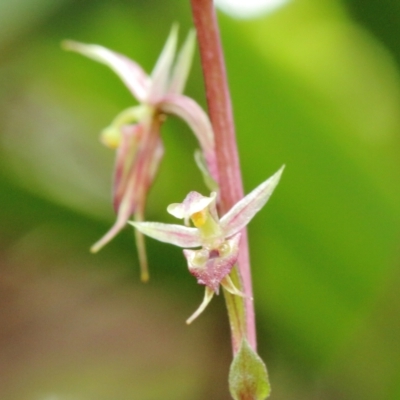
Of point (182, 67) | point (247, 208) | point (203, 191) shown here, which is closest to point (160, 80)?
point (182, 67)

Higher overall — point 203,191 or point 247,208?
point 247,208

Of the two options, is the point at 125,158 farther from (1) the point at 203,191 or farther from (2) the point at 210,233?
(1) the point at 203,191

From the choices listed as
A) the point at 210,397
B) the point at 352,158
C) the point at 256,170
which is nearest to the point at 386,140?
the point at 352,158

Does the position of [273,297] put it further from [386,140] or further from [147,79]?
[147,79]

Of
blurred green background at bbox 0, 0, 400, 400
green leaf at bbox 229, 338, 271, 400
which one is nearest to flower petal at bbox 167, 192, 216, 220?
green leaf at bbox 229, 338, 271, 400

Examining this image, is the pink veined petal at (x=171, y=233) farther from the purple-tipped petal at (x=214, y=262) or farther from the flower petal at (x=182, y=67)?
the flower petal at (x=182, y=67)

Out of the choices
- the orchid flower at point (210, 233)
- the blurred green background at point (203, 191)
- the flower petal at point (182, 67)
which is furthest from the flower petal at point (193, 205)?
the blurred green background at point (203, 191)

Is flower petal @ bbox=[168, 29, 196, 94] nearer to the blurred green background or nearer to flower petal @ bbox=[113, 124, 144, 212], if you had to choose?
flower petal @ bbox=[113, 124, 144, 212]
